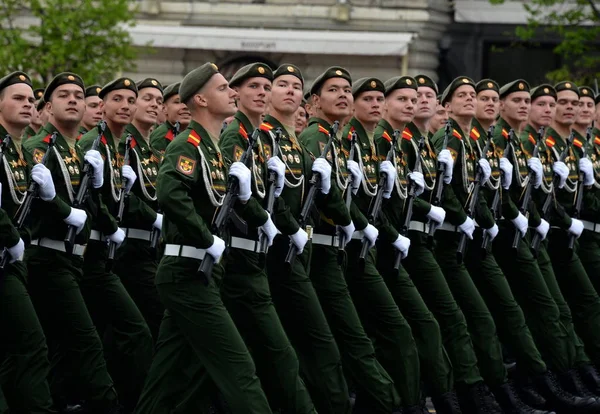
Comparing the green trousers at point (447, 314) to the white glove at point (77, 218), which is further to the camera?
the green trousers at point (447, 314)

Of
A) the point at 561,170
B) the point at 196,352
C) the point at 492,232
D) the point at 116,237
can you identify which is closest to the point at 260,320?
the point at 196,352

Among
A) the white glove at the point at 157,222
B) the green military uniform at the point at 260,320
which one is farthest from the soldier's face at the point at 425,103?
the green military uniform at the point at 260,320

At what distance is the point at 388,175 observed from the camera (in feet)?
31.2

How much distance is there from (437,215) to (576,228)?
61.7 inches

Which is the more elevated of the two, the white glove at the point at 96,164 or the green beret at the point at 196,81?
the green beret at the point at 196,81

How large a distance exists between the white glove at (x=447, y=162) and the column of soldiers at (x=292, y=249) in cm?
1

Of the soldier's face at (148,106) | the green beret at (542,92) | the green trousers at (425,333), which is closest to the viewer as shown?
the green trousers at (425,333)

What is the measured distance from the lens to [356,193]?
943cm

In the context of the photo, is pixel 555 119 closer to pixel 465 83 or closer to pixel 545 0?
pixel 465 83

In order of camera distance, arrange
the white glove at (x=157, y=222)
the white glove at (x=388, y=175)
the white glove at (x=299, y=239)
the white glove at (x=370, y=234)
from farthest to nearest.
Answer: the white glove at (x=157, y=222) < the white glove at (x=388, y=175) < the white glove at (x=370, y=234) < the white glove at (x=299, y=239)

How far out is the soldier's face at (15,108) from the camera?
28.3 ft

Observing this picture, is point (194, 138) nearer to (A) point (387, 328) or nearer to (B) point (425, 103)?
(A) point (387, 328)

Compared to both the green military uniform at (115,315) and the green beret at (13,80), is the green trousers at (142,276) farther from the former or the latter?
the green beret at (13,80)

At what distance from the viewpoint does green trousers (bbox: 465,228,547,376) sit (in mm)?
10070
